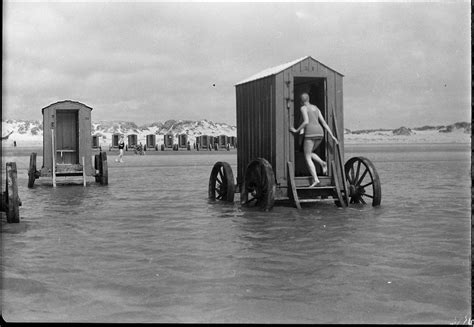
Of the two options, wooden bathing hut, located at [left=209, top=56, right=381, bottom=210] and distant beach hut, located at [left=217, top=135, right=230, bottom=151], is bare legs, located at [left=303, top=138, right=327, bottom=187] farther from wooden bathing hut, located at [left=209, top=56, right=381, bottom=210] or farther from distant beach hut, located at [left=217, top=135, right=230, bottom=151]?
distant beach hut, located at [left=217, top=135, right=230, bottom=151]

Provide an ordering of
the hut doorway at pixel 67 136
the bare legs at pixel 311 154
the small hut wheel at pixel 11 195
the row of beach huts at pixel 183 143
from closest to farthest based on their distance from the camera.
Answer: the small hut wheel at pixel 11 195
the bare legs at pixel 311 154
the hut doorway at pixel 67 136
the row of beach huts at pixel 183 143

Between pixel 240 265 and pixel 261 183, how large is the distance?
4953 mm

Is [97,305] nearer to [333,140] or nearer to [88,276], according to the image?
[88,276]

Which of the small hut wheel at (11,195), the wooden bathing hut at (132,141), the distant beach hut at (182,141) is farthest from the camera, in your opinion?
the distant beach hut at (182,141)

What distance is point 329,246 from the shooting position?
25.5 ft

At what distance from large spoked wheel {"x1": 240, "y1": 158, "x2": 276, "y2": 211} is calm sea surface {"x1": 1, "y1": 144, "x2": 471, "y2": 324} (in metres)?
0.35

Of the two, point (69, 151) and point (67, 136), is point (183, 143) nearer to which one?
point (67, 136)

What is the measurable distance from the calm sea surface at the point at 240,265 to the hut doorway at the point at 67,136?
29.8 feet

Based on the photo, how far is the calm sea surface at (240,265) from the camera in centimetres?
507

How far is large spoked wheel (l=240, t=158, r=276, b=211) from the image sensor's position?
11023 mm

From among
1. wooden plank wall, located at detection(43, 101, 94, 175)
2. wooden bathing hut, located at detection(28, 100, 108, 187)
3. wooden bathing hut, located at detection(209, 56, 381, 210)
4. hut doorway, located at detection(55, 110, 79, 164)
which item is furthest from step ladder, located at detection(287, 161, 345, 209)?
hut doorway, located at detection(55, 110, 79, 164)

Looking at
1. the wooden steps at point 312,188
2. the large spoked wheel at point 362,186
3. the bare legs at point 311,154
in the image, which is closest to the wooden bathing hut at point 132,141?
the large spoked wheel at point 362,186

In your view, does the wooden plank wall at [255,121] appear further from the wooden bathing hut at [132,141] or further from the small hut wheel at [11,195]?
the wooden bathing hut at [132,141]

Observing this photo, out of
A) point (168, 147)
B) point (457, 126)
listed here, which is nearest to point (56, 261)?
point (457, 126)
